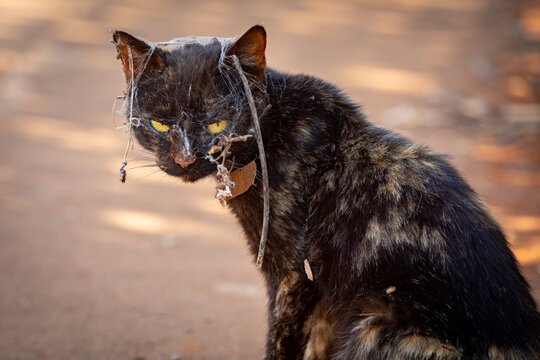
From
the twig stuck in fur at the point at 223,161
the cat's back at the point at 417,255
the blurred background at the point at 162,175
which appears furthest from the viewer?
the blurred background at the point at 162,175

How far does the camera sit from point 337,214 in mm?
2430

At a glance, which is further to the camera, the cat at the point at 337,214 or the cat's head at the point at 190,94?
the cat's head at the point at 190,94

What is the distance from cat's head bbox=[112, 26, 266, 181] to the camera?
→ 7.89ft

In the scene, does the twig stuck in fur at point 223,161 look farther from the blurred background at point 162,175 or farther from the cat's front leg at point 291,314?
the blurred background at point 162,175

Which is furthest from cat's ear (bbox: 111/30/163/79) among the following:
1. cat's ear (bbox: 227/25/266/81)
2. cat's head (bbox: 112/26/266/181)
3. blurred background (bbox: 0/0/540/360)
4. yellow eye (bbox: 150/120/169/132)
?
blurred background (bbox: 0/0/540/360)

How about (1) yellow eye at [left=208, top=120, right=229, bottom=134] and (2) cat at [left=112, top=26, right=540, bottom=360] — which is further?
(1) yellow eye at [left=208, top=120, right=229, bottom=134]

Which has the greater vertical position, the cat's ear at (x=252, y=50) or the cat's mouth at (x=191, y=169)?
the cat's ear at (x=252, y=50)

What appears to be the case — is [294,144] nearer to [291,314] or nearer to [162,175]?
[291,314]

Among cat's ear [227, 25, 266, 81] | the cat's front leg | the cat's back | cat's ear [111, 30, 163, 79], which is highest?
cat's ear [227, 25, 266, 81]

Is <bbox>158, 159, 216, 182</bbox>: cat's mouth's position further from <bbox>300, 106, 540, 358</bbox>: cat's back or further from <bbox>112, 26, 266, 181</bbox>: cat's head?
<bbox>300, 106, 540, 358</bbox>: cat's back

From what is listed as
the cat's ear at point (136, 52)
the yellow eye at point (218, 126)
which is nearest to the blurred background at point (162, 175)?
the yellow eye at point (218, 126)

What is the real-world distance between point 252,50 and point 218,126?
1.14 ft

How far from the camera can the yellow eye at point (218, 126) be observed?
7.99 feet

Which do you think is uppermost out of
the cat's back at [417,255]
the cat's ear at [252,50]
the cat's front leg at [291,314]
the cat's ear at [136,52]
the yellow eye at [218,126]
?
the cat's ear at [252,50]
